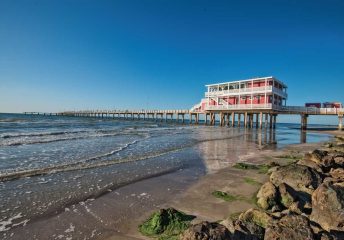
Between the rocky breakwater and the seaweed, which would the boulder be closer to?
the rocky breakwater

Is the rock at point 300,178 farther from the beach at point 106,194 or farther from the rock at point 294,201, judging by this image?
the beach at point 106,194

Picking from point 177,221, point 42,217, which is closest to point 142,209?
point 177,221

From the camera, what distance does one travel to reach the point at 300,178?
22.4 ft

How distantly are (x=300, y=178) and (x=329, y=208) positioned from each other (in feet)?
7.86

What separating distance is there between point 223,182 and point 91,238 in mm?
5156

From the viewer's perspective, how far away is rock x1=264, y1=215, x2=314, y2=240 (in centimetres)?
345

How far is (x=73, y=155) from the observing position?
43.9 ft

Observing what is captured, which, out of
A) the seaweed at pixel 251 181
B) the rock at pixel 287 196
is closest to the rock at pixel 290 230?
the rock at pixel 287 196

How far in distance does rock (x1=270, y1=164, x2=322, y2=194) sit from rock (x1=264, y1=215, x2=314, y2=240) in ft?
10.5

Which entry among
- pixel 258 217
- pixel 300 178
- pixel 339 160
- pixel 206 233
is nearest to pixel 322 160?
pixel 339 160

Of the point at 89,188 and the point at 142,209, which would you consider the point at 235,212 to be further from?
the point at 89,188

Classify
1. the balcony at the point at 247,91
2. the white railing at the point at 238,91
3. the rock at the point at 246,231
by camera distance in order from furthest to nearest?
the white railing at the point at 238,91 < the balcony at the point at 247,91 < the rock at the point at 246,231

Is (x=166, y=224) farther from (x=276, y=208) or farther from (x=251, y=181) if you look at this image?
(x=251, y=181)

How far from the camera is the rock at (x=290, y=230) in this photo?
345cm
